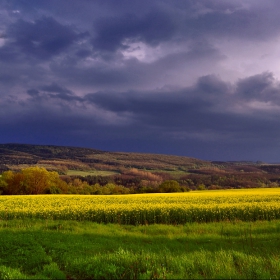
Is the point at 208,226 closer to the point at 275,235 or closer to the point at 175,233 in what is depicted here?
the point at 175,233

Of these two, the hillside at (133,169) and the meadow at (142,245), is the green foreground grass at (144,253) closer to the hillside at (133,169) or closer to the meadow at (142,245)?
the meadow at (142,245)

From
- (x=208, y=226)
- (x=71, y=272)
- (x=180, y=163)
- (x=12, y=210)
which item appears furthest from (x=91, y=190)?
(x=180, y=163)

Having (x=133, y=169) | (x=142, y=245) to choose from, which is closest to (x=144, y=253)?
(x=142, y=245)

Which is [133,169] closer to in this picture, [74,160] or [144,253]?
[74,160]

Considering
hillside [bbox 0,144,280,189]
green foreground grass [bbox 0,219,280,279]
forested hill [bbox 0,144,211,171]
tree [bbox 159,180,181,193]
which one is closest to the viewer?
green foreground grass [bbox 0,219,280,279]

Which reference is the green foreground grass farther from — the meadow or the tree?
the tree

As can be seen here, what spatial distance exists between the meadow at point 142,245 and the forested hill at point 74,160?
377 feet

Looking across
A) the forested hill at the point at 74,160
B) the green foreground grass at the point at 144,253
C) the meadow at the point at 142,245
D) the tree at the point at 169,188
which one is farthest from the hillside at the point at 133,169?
the green foreground grass at the point at 144,253

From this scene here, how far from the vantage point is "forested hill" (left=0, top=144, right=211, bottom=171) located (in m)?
144

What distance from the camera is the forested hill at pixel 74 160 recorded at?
5684 inches

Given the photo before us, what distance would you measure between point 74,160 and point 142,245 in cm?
15439

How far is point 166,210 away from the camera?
2133 centimetres

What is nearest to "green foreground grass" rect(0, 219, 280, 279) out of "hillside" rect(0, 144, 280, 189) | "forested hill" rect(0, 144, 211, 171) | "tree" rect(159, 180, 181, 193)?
"tree" rect(159, 180, 181, 193)

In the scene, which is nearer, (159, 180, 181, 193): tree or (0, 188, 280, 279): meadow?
(0, 188, 280, 279): meadow
